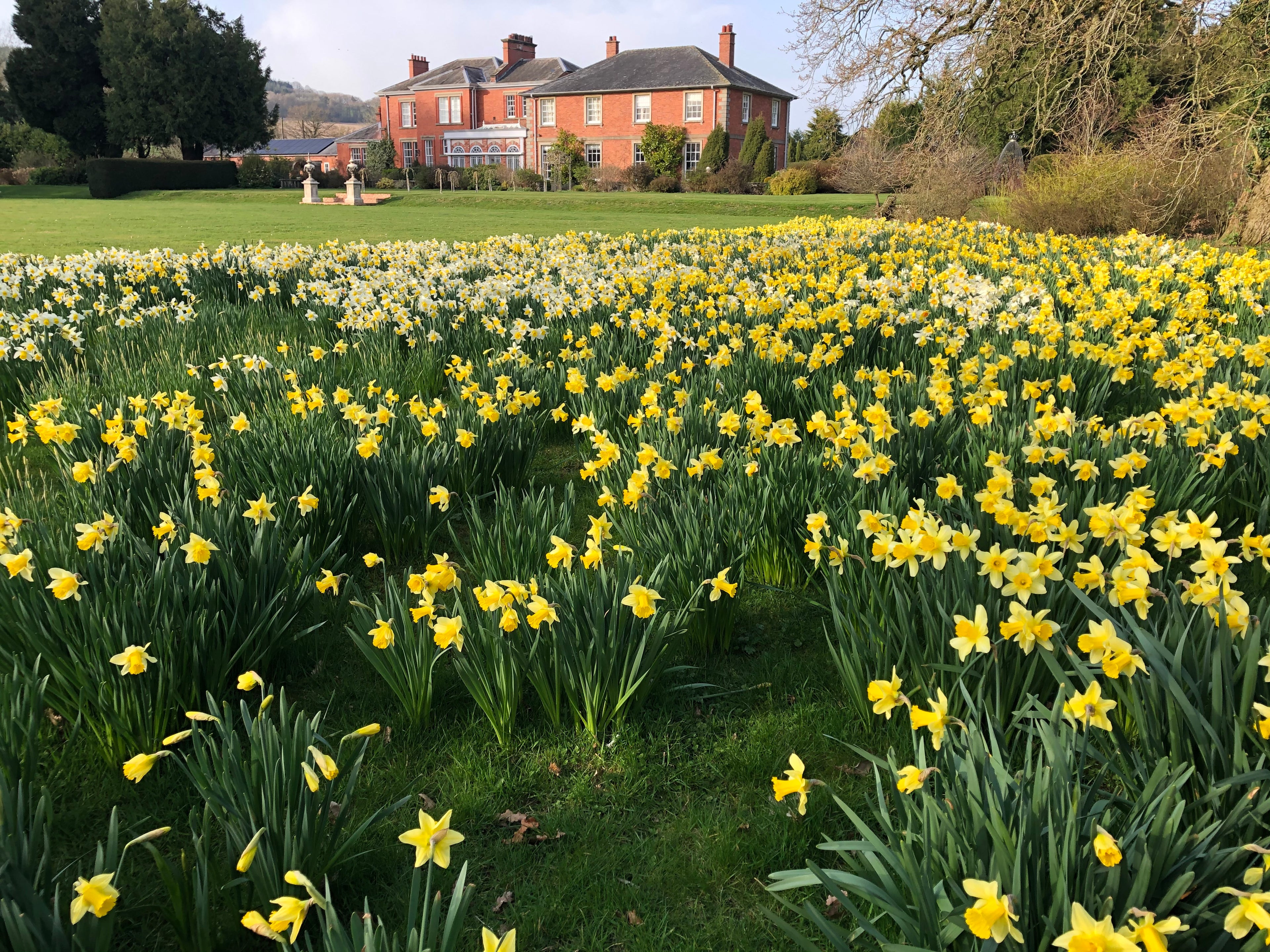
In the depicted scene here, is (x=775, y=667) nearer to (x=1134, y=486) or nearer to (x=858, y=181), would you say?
(x=1134, y=486)

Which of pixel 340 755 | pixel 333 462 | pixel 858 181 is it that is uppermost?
pixel 858 181

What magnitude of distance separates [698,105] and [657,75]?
3632 millimetres

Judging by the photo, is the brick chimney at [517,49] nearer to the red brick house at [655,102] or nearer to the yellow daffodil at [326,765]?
the red brick house at [655,102]

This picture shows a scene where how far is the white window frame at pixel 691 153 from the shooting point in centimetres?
4750

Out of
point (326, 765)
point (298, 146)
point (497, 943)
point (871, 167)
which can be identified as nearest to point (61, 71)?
point (298, 146)

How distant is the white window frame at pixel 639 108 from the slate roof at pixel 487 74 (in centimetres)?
1202

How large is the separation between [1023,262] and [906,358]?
481 cm

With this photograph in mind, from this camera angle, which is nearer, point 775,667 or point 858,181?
point 775,667

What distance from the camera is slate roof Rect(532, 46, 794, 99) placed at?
4700 centimetres

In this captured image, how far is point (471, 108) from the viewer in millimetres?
59750

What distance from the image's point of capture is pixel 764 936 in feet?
6.25

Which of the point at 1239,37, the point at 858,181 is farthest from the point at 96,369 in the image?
the point at 858,181

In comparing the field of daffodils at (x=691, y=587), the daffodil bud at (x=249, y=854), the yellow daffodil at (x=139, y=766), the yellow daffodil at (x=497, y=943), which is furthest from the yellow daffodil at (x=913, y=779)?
the yellow daffodil at (x=139, y=766)

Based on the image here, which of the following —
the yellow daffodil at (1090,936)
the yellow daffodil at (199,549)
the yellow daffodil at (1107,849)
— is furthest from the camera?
the yellow daffodil at (199,549)
